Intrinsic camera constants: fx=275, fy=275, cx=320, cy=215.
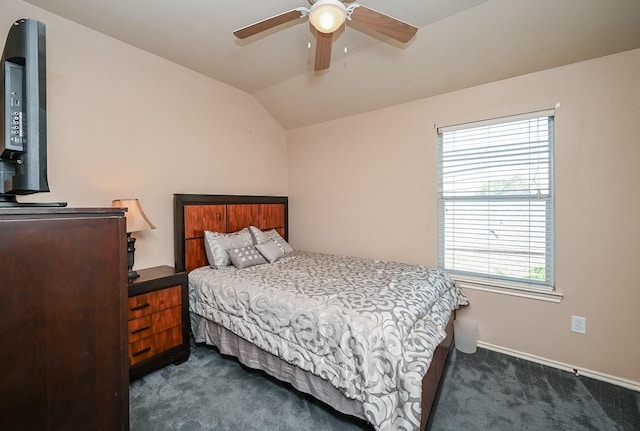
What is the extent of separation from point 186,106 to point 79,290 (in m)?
2.62

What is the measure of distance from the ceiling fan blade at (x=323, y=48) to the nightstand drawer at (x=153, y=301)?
2.15 metres

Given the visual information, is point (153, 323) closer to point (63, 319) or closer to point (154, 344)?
point (154, 344)

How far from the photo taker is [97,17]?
212 centimetres

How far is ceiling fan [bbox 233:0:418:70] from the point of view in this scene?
1.47m

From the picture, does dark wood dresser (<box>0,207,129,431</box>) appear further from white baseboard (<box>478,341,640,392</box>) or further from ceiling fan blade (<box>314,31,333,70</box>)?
white baseboard (<box>478,341,640,392</box>)

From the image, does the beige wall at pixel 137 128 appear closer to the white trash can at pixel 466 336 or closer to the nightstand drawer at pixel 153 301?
the nightstand drawer at pixel 153 301

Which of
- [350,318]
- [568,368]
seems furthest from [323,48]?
[568,368]

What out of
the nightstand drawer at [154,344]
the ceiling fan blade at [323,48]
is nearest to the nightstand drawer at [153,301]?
the nightstand drawer at [154,344]

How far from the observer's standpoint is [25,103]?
888 mm

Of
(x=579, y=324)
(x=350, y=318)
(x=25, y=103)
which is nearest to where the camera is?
(x=25, y=103)

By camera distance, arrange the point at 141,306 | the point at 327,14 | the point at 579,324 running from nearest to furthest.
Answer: the point at 327,14 → the point at 141,306 → the point at 579,324

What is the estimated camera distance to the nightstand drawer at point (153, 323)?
2.05m

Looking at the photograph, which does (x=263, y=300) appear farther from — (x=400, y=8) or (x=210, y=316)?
(x=400, y=8)

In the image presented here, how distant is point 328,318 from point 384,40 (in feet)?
7.61
